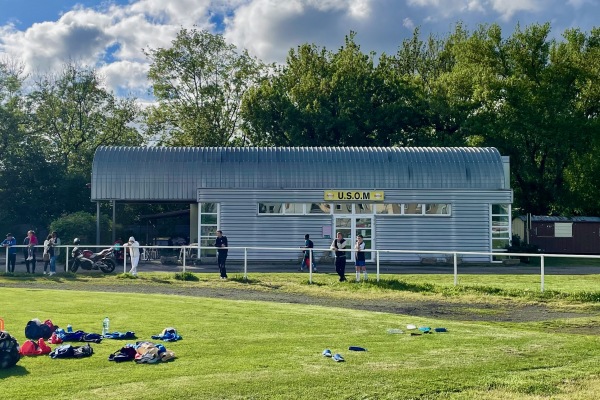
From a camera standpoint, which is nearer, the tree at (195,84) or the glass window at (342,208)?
the glass window at (342,208)

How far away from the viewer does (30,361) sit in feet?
35.5

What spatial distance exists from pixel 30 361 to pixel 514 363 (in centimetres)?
742

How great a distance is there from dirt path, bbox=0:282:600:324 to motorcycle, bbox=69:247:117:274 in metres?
4.30

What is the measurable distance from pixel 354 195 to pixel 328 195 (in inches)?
49.5

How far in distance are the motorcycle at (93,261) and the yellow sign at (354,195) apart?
11.0 meters

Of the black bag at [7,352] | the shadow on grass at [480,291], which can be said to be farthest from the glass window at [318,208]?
the black bag at [7,352]

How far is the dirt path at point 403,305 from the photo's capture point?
56.7 feet

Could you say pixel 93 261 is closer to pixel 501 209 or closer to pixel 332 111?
pixel 501 209

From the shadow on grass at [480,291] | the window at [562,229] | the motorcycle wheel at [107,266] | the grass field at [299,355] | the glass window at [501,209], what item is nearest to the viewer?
the grass field at [299,355]

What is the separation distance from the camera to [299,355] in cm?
1153

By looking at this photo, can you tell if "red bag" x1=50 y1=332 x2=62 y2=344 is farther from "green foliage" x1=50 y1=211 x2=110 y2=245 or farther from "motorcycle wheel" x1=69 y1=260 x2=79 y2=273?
"green foliage" x1=50 y1=211 x2=110 y2=245

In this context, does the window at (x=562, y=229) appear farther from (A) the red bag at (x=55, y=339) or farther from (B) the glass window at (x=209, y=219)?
(A) the red bag at (x=55, y=339)

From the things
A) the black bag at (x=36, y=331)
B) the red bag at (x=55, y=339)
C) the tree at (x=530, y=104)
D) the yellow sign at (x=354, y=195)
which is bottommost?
the red bag at (x=55, y=339)

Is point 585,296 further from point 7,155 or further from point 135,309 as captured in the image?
point 7,155
